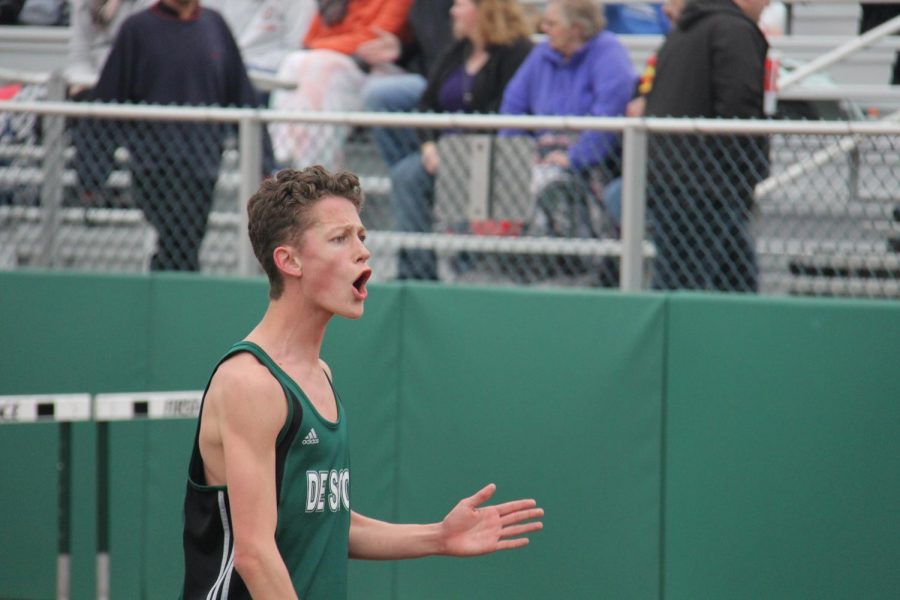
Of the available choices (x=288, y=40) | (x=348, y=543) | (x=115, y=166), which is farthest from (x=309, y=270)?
(x=288, y=40)

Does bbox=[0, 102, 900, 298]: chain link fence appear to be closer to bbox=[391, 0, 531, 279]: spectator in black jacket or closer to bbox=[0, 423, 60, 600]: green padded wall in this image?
bbox=[391, 0, 531, 279]: spectator in black jacket

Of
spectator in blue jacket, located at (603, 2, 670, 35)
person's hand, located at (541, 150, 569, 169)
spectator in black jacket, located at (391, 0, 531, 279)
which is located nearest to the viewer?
person's hand, located at (541, 150, 569, 169)

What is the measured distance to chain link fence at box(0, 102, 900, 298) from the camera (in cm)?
633

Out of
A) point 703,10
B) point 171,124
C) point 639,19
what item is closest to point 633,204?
point 703,10

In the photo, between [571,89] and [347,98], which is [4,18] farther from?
[571,89]

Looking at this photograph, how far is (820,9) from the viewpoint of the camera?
10.6 metres

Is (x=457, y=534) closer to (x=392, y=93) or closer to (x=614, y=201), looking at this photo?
(x=614, y=201)

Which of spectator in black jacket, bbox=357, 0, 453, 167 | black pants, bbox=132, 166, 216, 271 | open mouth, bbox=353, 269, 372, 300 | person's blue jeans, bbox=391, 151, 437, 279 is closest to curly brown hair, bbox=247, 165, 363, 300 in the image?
open mouth, bbox=353, 269, 372, 300

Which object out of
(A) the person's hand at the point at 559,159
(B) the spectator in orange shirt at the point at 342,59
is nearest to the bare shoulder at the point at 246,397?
(A) the person's hand at the point at 559,159

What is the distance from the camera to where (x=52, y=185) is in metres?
7.65

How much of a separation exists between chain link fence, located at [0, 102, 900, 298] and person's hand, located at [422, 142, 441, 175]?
1.5 inches

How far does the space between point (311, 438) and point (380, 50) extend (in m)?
5.69

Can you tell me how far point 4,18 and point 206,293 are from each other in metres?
5.76

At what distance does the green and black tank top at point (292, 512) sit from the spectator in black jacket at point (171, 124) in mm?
4090
